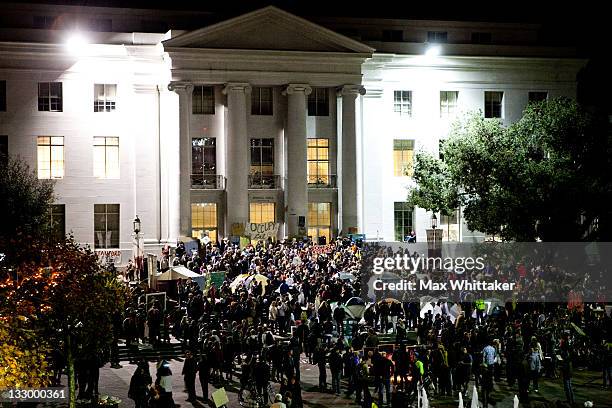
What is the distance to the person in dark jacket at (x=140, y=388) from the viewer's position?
26.5 metres

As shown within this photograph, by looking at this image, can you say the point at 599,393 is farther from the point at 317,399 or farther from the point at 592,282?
the point at 592,282

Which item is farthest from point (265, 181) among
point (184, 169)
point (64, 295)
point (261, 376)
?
point (64, 295)

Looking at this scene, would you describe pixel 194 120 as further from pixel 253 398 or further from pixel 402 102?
pixel 253 398

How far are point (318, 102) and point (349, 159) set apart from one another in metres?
4.72

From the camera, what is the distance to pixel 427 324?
35062 mm

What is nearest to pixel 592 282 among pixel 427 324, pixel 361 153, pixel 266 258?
pixel 427 324

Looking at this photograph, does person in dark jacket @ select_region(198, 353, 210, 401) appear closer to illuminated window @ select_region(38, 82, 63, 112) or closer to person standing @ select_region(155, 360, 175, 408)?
person standing @ select_region(155, 360, 175, 408)

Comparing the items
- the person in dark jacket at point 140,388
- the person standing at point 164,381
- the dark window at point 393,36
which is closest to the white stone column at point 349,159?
the dark window at point 393,36

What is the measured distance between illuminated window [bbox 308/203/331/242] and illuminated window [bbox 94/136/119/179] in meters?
12.7

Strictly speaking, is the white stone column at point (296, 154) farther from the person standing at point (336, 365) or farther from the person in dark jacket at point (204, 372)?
the person in dark jacket at point (204, 372)

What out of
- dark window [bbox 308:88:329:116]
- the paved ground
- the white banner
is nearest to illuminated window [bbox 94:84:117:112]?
the white banner

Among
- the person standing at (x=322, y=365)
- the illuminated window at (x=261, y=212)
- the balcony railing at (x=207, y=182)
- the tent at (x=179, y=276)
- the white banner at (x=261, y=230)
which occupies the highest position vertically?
the balcony railing at (x=207, y=182)

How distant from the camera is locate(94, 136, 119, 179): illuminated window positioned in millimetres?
61094

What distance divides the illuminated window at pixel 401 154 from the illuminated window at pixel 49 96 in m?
22.3
